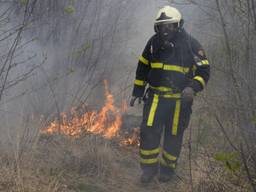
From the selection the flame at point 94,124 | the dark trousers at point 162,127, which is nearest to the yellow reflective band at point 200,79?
the dark trousers at point 162,127

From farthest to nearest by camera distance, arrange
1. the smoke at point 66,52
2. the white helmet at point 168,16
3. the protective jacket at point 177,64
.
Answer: the smoke at point 66,52
the protective jacket at point 177,64
the white helmet at point 168,16

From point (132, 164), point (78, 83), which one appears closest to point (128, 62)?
point (78, 83)

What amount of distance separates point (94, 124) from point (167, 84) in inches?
77.0

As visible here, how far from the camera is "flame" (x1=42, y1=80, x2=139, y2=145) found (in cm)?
713

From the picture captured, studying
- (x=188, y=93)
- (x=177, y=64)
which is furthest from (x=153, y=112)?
(x=177, y=64)

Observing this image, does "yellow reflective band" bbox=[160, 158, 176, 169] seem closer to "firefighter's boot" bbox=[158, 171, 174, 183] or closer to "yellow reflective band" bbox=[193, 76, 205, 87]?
A: "firefighter's boot" bbox=[158, 171, 174, 183]

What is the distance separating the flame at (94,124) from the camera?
23.4ft

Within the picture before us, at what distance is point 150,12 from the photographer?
1020 cm

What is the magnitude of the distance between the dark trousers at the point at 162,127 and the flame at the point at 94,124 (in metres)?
1.11

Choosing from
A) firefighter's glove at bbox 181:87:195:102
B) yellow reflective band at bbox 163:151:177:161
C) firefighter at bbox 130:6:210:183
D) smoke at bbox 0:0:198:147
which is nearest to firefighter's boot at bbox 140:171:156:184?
firefighter at bbox 130:6:210:183

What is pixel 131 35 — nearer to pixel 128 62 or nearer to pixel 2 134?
pixel 128 62

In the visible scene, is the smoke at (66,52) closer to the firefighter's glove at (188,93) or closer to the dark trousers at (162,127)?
the dark trousers at (162,127)

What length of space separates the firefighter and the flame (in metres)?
1.18

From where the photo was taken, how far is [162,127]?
20.0ft
